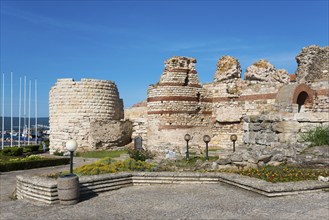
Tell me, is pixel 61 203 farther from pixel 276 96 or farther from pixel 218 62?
pixel 218 62

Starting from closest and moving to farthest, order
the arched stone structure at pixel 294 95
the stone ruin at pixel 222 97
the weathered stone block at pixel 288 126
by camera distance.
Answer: the weathered stone block at pixel 288 126, the arched stone structure at pixel 294 95, the stone ruin at pixel 222 97

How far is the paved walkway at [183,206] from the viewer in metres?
6.99

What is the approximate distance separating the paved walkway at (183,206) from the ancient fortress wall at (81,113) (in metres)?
17.6

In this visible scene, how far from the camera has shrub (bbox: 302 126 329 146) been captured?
1279cm

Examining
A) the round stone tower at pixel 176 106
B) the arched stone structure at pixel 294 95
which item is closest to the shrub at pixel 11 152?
the round stone tower at pixel 176 106

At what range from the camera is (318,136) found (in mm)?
13039

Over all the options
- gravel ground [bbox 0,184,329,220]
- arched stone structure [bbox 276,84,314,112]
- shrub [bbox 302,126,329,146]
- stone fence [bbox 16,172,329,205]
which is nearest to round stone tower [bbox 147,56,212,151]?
arched stone structure [bbox 276,84,314,112]

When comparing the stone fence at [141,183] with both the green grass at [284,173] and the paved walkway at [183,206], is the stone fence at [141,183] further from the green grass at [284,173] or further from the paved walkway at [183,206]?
the green grass at [284,173]

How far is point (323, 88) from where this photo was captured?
21250 millimetres

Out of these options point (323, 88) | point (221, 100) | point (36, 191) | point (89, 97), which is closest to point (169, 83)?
point (221, 100)

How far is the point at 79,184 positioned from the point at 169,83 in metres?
16.8

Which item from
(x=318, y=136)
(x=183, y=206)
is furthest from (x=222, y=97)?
(x=183, y=206)

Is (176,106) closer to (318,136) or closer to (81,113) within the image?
(81,113)

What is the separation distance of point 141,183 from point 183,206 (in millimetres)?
2721
